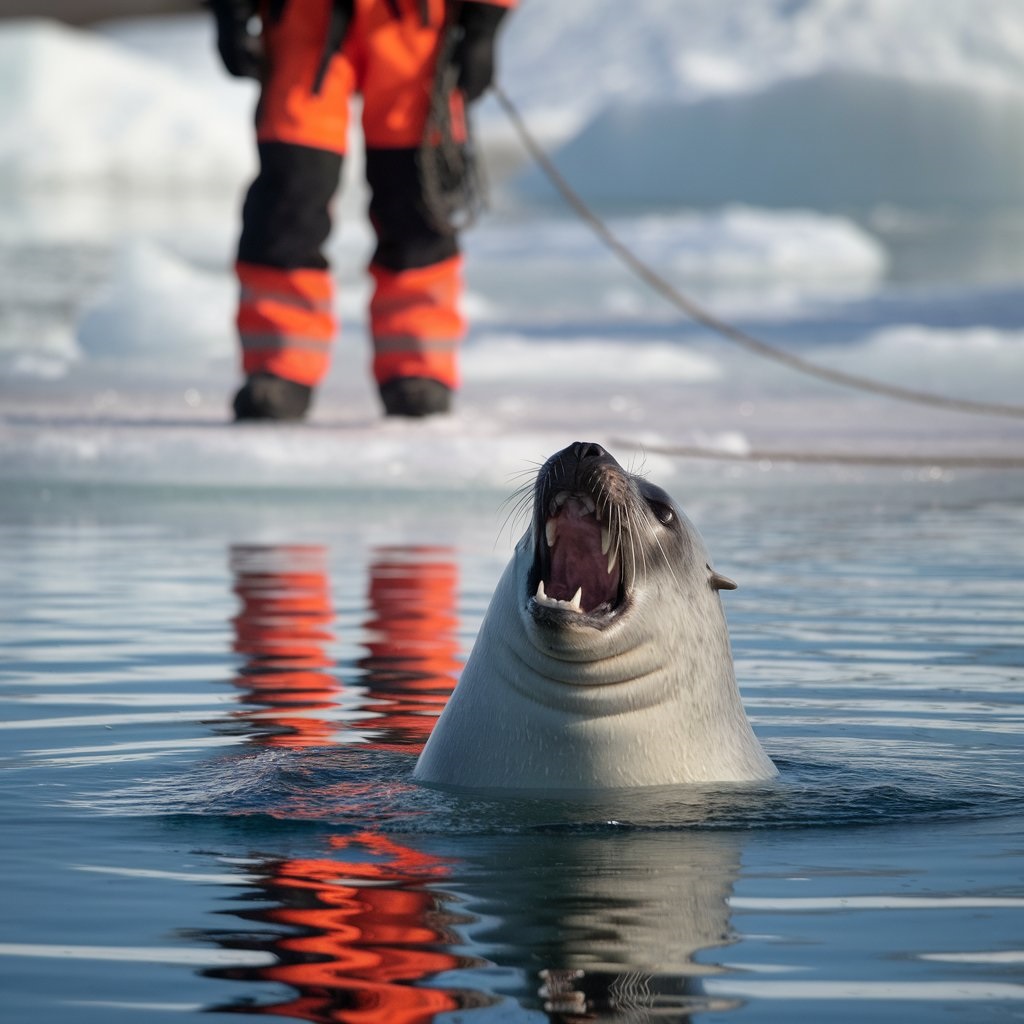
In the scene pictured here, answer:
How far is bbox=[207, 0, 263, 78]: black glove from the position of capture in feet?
27.6

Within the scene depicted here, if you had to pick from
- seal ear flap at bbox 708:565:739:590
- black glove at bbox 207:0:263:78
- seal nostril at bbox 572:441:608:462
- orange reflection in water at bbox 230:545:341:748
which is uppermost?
black glove at bbox 207:0:263:78

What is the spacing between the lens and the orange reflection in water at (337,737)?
256cm

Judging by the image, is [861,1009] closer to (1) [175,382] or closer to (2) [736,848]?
(2) [736,848]

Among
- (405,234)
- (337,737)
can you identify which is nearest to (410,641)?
(337,737)

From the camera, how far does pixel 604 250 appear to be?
2911cm

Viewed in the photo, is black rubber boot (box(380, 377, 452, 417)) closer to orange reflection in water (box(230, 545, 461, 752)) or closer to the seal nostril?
orange reflection in water (box(230, 545, 461, 752))

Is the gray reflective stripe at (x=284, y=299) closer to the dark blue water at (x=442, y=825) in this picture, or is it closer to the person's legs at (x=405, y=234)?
the person's legs at (x=405, y=234)

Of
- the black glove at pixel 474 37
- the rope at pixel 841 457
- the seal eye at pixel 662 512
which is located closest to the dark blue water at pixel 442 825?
the seal eye at pixel 662 512

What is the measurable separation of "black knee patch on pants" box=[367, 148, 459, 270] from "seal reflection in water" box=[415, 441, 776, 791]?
16.3 ft

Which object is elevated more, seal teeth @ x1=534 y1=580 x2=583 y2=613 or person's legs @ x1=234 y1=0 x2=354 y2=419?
person's legs @ x1=234 y1=0 x2=354 y2=419

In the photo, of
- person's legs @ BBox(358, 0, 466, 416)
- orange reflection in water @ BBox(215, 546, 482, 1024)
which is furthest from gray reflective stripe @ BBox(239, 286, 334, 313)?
orange reflection in water @ BBox(215, 546, 482, 1024)

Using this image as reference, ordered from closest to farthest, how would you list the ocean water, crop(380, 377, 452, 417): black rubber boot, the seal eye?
1. the ocean water
2. the seal eye
3. crop(380, 377, 452, 417): black rubber boot

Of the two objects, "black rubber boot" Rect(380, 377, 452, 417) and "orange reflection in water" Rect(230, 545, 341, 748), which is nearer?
"orange reflection in water" Rect(230, 545, 341, 748)

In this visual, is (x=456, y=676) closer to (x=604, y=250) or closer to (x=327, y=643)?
(x=327, y=643)
